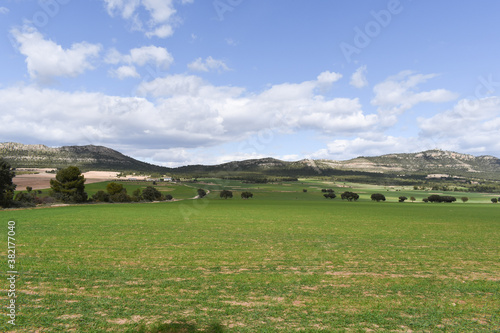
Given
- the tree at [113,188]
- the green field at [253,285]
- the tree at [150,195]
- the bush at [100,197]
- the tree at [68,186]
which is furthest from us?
the tree at [150,195]

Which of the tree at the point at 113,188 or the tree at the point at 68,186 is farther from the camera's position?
the tree at the point at 113,188

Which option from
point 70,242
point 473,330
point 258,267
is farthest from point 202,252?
point 473,330

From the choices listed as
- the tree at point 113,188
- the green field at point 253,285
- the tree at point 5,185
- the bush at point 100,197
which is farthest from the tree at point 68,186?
the green field at point 253,285

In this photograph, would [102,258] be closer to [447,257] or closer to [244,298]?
[244,298]

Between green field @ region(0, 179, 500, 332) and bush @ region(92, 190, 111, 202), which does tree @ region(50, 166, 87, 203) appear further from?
green field @ region(0, 179, 500, 332)

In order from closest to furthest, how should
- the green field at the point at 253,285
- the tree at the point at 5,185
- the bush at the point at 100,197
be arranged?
the green field at the point at 253,285, the tree at the point at 5,185, the bush at the point at 100,197

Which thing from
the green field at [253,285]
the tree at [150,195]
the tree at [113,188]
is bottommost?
the tree at [150,195]

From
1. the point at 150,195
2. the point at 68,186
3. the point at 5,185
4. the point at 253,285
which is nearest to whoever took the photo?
Result: the point at 253,285

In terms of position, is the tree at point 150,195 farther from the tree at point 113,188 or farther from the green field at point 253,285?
the green field at point 253,285

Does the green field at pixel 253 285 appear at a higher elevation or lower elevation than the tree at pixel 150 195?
higher

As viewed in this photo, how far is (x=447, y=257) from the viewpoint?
23.6 m

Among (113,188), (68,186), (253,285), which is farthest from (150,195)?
(253,285)

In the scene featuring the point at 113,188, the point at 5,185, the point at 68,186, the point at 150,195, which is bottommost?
the point at 150,195

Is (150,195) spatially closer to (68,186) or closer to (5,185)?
(68,186)
